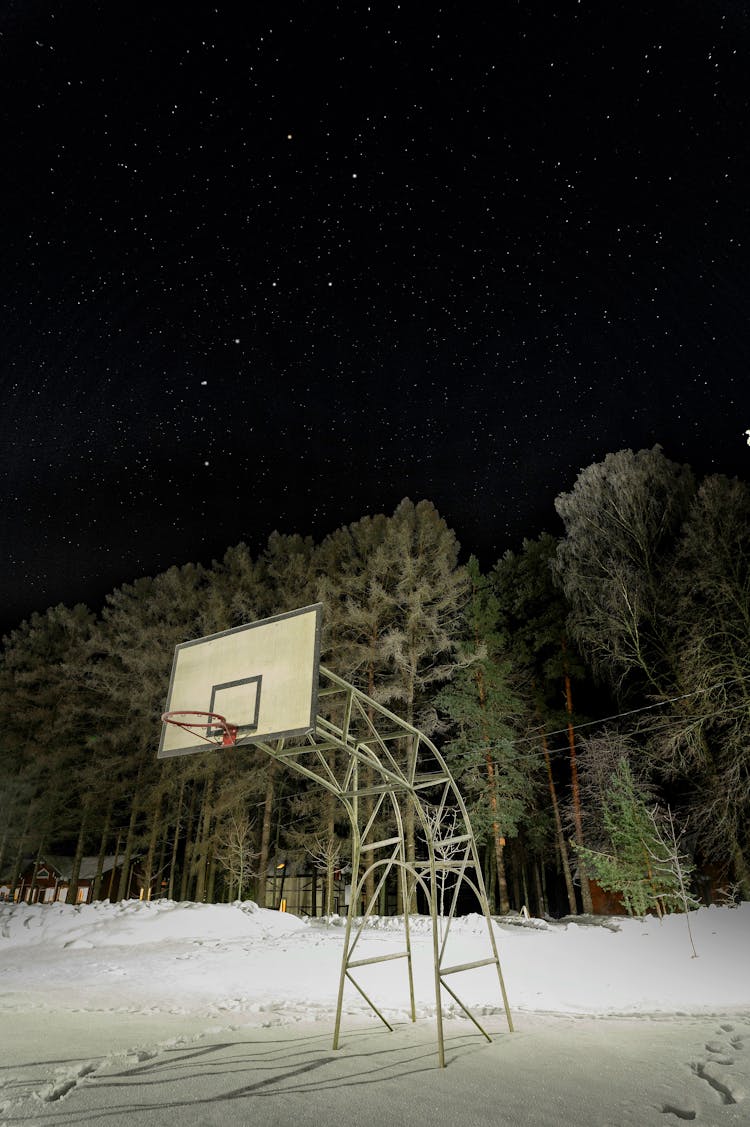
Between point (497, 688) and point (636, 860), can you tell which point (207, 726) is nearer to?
point (636, 860)

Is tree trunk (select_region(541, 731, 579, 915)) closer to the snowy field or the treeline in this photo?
the treeline

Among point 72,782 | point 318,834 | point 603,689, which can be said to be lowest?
point 318,834

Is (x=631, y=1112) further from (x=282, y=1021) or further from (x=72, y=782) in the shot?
(x=72, y=782)

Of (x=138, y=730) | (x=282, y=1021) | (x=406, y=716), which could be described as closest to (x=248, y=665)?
(x=282, y=1021)

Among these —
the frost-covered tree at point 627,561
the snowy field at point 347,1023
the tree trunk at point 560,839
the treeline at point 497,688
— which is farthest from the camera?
the tree trunk at point 560,839

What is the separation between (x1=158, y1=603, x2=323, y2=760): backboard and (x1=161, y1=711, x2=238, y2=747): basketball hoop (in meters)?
0.04

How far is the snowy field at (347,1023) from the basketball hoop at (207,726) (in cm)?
240

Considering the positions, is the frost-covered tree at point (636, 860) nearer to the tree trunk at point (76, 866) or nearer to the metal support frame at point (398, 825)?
the metal support frame at point (398, 825)

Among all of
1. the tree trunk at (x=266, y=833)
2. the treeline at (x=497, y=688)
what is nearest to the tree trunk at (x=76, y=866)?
the treeline at (x=497, y=688)

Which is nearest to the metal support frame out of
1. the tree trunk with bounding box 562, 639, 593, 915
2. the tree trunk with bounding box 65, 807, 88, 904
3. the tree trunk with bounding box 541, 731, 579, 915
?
the tree trunk with bounding box 562, 639, 593, 915

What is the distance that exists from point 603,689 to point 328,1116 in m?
22.0

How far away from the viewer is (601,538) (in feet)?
64.1

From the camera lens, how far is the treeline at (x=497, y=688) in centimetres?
1636

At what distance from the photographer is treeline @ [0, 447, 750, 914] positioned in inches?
644
